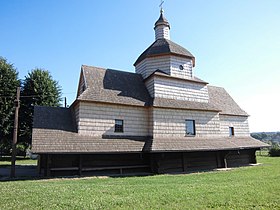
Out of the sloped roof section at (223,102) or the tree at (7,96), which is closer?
the sloped roof section at (223,102)

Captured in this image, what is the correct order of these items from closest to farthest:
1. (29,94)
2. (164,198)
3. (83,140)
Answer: (164,198) < (83,140) < (29,94)

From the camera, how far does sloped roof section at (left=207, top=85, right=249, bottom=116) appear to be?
21.1 m

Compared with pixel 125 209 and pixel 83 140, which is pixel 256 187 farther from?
pixel 83 140

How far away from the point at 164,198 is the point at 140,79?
43.0ft

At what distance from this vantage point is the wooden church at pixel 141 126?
13617 millimetres

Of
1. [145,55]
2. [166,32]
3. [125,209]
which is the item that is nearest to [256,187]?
[125,209]

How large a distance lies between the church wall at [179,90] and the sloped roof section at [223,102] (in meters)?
2.63

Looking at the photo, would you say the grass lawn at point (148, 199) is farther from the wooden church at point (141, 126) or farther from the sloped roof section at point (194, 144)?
the sloped roof section at point (194, 144)

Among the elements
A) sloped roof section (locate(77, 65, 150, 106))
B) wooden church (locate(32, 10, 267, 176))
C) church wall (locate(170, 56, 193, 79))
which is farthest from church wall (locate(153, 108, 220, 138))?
church wall (locate(170, 56, 193, 79))

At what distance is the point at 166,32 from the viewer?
21.5m

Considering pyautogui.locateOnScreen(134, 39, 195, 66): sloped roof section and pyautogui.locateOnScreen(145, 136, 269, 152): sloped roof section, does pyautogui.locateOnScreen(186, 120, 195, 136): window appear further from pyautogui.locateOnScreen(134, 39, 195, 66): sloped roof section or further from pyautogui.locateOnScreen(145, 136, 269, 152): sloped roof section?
pyautogui.locateOnScreen(134, 39, 195, 66): sloped roof section

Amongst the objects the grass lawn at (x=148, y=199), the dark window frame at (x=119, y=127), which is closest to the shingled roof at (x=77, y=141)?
the dark window frame at (x=119, y=127)

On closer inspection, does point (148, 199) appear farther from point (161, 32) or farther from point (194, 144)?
point (161, 32)

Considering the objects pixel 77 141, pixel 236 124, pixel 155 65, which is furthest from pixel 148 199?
pixel 236 124
